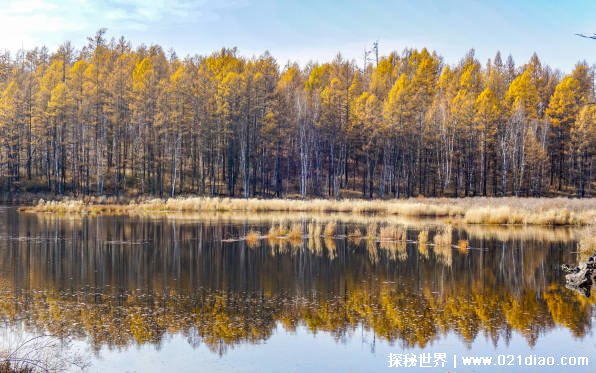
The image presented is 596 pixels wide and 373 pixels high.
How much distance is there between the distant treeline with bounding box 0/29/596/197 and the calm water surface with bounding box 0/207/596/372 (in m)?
36.6

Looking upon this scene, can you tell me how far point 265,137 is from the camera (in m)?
65.9

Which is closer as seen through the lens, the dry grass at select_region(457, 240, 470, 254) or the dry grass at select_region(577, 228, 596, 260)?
the dry grass at select_region(577, 228, 596, 260)

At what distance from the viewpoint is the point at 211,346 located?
11.7m

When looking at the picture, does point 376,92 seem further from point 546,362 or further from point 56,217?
point 546,362

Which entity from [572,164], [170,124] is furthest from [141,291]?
[572,164]

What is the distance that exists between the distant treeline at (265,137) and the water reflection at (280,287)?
33.8 meters

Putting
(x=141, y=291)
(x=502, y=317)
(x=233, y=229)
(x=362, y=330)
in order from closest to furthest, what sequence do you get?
(x=362, y=330)
(x=502, y=317)
(x=141, y=291)
(x=233, y=229)

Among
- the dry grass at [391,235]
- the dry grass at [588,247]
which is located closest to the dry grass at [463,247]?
the dry grass at [391,235]

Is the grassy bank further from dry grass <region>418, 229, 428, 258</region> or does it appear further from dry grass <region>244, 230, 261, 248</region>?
dry grass <region>244, 230, 261, 248</region>

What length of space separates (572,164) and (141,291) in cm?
6792

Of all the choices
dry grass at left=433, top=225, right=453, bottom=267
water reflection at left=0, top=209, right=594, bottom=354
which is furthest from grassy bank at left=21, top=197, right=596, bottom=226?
dry grass at left=433, top=225, right=453, bottom=267

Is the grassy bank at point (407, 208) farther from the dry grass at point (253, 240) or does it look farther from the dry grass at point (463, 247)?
the dry grass at point (253, 240)

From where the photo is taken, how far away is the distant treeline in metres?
64.4

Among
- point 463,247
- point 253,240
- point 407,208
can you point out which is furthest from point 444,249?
point 407,208
